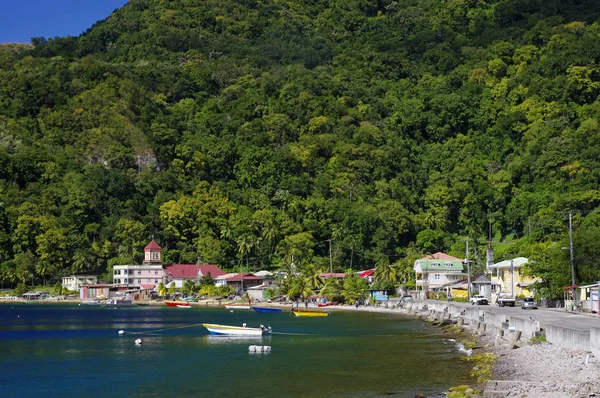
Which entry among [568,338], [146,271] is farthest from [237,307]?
[568,338]

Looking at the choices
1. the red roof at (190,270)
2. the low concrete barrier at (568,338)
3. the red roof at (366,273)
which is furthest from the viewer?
the red roof at (190,270)

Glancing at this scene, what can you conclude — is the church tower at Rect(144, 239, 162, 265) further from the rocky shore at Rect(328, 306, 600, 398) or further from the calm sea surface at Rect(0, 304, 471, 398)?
the rocky shore at Rect(328, 306, 600, 398)

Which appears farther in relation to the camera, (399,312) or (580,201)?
(580,201)

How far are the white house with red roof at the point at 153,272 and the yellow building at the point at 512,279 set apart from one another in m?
62.1

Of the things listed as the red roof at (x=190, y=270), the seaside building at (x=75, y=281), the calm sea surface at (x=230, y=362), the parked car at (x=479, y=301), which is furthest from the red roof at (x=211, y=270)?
the parked car at (x=479, y=301)

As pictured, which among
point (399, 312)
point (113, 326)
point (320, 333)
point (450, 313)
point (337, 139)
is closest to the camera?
point (320, 333)

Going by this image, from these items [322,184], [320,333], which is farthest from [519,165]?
[320,333]

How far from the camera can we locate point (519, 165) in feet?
528

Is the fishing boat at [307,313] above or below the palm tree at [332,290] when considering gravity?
below

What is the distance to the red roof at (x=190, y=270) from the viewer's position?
149m

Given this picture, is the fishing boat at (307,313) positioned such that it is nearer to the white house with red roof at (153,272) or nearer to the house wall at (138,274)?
the white house with red roof at (153,272)

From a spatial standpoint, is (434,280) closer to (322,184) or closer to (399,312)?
(399,312)

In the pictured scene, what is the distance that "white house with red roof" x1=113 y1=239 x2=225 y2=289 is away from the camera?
496ft

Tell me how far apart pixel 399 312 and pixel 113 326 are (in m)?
34.4
